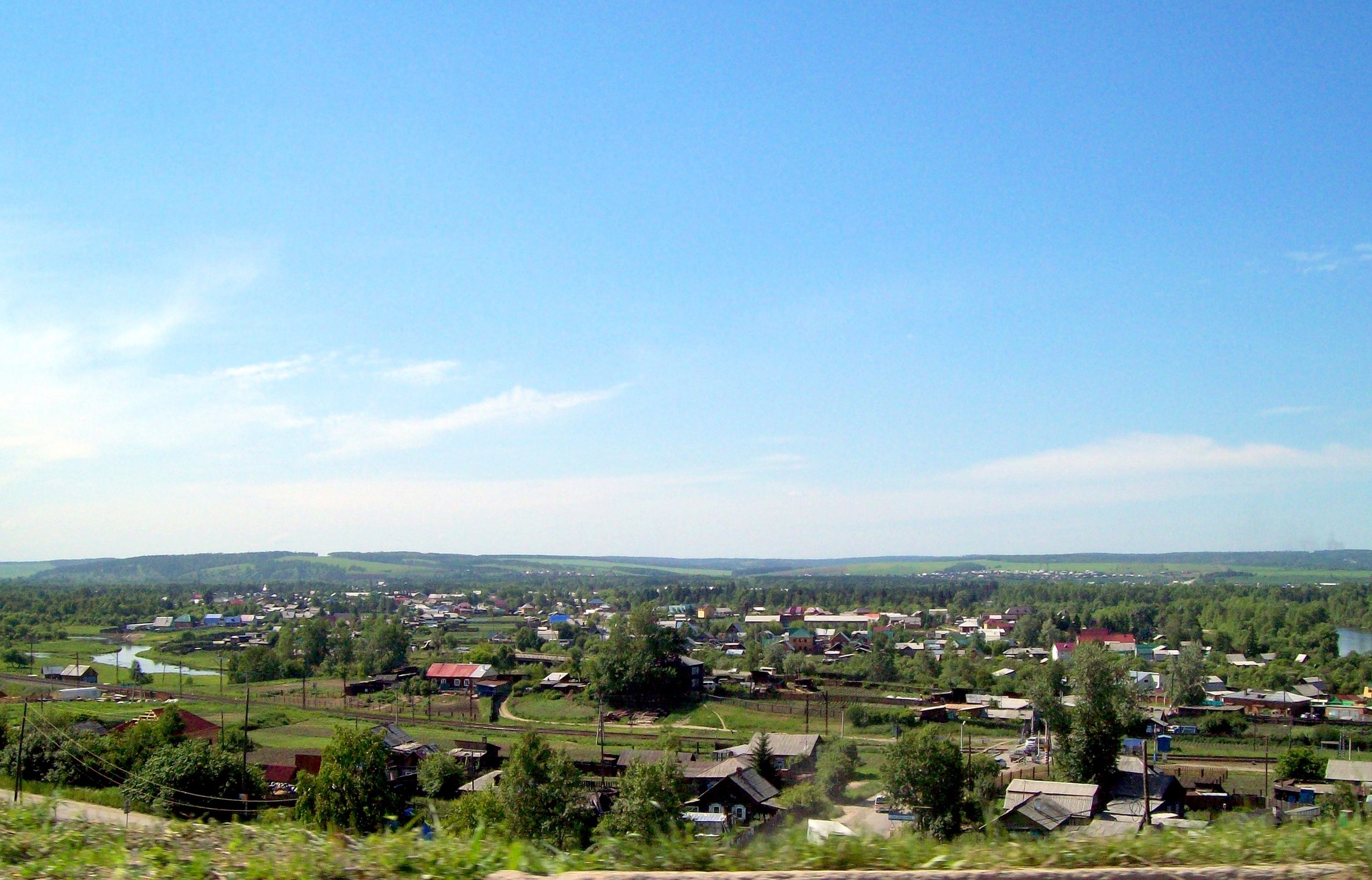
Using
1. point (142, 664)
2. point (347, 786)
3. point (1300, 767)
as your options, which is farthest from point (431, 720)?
point (142, 664)

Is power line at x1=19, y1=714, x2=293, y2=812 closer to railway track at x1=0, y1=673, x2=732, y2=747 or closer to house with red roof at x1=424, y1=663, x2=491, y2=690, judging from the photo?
railway track at x1=0, y1=673, x2=732, y2=747

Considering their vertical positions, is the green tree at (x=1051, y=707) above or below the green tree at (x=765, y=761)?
above

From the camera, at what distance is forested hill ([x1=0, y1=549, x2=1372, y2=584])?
12331cm

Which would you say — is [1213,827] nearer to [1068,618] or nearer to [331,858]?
[331,858]

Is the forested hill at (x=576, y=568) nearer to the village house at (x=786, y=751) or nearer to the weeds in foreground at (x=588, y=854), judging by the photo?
the village house at (x=786, y=751)

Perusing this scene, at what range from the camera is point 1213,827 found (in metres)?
3.41

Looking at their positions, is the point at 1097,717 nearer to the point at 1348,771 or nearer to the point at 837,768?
the point at 1348,771

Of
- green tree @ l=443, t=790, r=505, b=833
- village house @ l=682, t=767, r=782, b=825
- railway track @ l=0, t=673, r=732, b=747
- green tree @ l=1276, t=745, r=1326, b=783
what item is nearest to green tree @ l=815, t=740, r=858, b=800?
village house @ l=682, t=767, r=782, b=825

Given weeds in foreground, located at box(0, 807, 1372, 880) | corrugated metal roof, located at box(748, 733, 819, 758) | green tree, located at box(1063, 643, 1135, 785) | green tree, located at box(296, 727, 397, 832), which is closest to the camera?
weeds in foreground, located at box(0, 807, 1372, 880)

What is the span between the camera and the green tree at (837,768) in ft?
54.7

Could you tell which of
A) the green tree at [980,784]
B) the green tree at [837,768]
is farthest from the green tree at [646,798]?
the green tree at [980,784]

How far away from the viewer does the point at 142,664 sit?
137 ft

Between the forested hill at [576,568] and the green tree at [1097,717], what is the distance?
3736 inches

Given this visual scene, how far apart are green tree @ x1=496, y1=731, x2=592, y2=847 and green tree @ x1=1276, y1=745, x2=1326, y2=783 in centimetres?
1343
